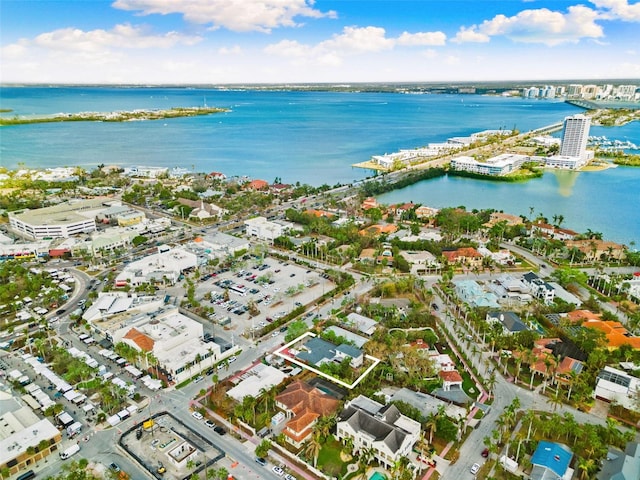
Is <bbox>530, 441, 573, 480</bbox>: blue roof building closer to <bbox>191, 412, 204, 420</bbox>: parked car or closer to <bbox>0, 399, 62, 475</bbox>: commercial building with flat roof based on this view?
<bbox>191, 412, 204, 420</bbox>: parked car

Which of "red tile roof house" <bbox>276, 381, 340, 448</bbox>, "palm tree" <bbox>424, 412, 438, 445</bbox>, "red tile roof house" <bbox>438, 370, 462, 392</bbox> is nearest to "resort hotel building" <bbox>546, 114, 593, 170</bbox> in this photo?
"red tile roof house" <bbox>438, 370, 462, 392</bbox>

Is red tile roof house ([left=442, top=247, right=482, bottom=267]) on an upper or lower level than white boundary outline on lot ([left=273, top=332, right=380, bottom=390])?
upper

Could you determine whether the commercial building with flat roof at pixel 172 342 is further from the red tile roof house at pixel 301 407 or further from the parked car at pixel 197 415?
the red tile roof house at pixel 301 407

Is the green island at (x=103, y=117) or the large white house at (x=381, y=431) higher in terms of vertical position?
the green island at (x=103, y=117)

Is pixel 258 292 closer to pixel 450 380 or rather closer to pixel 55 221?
pixel 450 380

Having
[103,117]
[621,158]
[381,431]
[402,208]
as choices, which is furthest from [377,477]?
[103,117]

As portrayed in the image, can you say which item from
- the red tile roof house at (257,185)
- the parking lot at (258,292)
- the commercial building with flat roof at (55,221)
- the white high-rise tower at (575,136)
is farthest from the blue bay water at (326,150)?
the commercial building with flat roof at (55,221)

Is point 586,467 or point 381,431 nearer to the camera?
point 586,467
